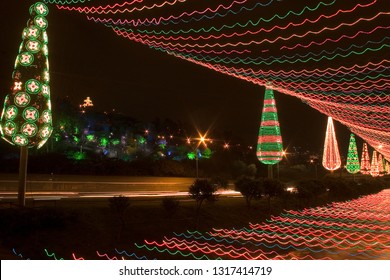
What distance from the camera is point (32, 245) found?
9.88 m

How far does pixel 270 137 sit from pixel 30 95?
17951mm

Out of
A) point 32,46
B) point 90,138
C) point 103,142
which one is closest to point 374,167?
point 103,142

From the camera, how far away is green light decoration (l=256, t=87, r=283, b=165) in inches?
1073

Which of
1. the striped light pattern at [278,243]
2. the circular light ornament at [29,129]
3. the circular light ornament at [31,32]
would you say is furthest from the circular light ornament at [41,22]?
the striped light pattern at [278,243]

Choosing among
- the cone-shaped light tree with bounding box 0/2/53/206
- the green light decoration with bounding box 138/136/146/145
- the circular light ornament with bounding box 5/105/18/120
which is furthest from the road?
the green light decoration with bounding box 138/136/146/145

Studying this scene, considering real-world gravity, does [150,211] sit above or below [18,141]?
below

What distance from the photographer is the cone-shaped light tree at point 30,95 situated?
11961mm

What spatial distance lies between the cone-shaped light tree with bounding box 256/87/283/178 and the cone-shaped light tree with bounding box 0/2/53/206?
1713 cm
